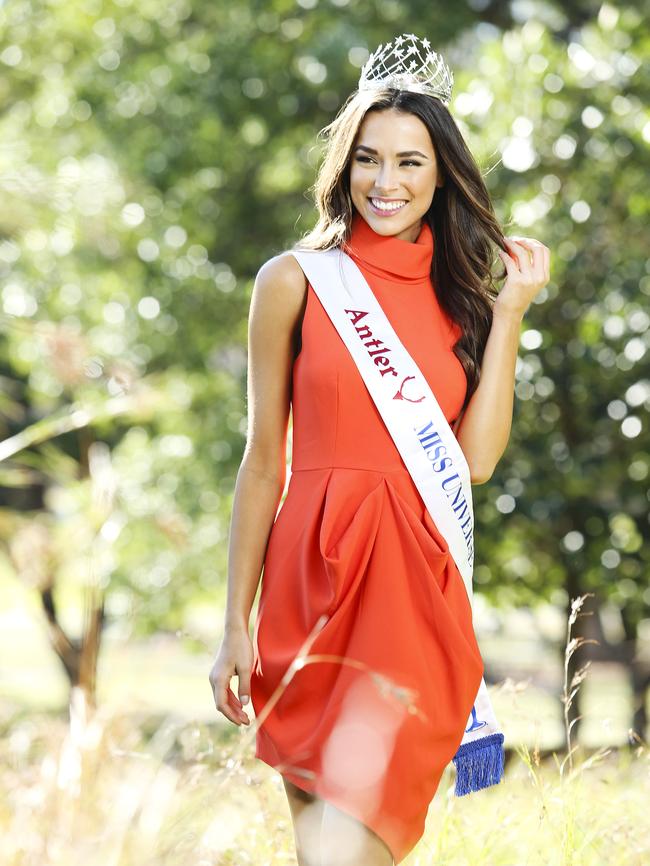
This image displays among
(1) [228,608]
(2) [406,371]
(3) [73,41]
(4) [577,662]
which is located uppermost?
(3) [73,41]

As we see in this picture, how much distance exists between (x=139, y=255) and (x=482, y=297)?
5796mm

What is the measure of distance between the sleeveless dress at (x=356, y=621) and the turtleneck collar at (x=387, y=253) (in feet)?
0.62

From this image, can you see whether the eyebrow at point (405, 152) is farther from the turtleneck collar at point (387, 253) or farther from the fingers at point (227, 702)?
the fingers at point (227, 702)

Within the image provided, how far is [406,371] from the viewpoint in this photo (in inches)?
93.0

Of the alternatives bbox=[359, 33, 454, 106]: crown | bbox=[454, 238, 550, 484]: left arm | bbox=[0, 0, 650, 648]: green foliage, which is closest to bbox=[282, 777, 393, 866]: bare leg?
bbox=[454, 238, 550, 484]: left arm

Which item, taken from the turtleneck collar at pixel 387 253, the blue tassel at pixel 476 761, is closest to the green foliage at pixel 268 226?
the turtleneck collar at pixel 387 253

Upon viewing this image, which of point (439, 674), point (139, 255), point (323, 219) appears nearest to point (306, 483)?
point (439, 674)

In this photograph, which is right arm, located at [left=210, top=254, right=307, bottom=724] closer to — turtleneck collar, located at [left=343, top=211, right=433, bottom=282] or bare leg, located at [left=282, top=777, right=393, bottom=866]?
turtleneck collar, located at [left=343, top=211, right=433, bottom=282]

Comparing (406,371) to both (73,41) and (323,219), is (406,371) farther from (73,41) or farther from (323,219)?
(73,41)

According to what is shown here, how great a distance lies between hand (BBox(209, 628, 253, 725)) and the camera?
87.4 inches

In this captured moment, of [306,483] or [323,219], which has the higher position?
[323,219]

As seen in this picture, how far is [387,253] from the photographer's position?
246cm

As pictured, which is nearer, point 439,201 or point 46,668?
point 439,201

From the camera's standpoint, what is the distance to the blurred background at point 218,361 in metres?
2.38
